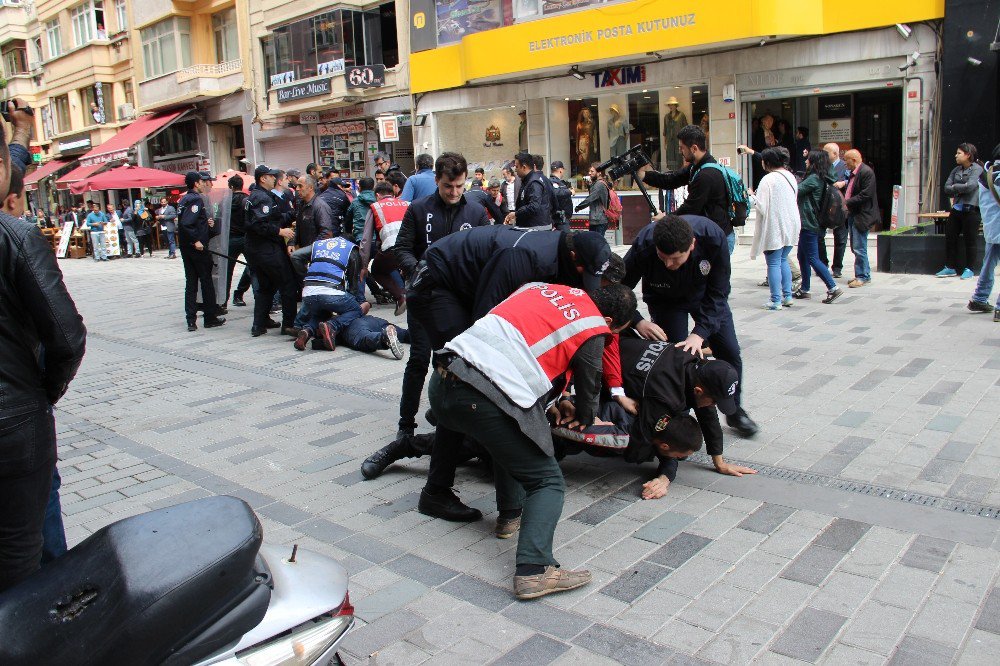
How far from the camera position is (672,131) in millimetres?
17172

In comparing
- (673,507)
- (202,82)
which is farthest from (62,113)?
(673,507)

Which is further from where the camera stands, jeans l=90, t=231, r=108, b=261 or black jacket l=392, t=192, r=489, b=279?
jeans l=90, t=231, r=108, b=261

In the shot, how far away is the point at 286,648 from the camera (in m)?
2.08

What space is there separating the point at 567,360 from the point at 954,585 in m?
1.76

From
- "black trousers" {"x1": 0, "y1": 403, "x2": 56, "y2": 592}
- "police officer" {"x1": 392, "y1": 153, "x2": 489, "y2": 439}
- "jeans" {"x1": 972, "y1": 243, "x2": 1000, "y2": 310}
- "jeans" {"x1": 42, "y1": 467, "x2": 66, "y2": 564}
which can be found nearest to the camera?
"black trousers" {"x1": 0, "y1": 403, "x2": 56, "y2": 592}

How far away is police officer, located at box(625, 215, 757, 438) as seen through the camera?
4645mm

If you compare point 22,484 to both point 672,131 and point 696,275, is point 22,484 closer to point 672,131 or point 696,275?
point 696,275

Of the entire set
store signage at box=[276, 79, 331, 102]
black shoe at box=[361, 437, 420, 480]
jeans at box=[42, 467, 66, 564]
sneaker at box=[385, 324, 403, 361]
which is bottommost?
black shoe at box=[361, 437, 420, 480]

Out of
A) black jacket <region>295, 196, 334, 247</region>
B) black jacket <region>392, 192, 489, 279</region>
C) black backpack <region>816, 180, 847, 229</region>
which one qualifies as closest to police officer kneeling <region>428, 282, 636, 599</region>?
black jacket <region>392, 192, 489, 279</region>

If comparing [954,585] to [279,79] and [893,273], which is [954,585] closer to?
[893,273]

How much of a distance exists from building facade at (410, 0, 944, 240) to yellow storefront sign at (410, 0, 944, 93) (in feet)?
0.08

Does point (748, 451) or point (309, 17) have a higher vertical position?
point (309, 17)

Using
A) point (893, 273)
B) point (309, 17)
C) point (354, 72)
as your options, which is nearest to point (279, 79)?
point (309, 17)

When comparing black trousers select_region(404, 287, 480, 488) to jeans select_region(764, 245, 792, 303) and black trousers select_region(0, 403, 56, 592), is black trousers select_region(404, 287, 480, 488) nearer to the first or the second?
black trousers select_region(0, 403, 56, 592)
